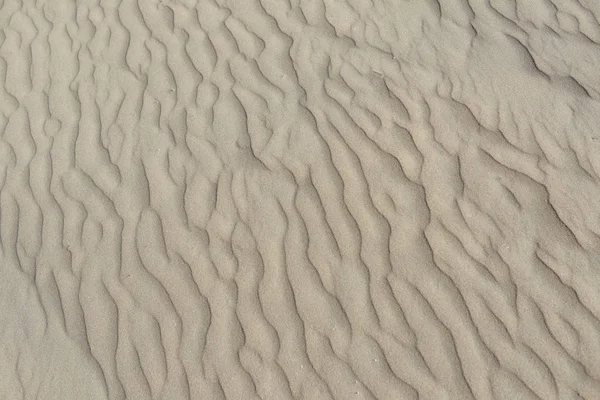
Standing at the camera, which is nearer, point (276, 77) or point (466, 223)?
point (466, 223)

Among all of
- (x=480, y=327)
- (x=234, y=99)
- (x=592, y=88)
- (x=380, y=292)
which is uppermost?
(x=592, y=88)

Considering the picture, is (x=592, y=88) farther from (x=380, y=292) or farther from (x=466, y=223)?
(x=380, y=292)

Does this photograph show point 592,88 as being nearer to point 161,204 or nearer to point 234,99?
point 234,99

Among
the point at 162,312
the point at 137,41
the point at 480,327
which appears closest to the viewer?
the point at 480,327

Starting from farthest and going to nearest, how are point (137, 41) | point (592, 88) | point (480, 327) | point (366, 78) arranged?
point (137, 41), point (366, 78), point (592, 88), point (480, 327)

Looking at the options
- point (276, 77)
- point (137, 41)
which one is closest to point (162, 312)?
point (276, 77)

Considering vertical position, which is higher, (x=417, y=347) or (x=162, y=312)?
(x=417, y=347)
